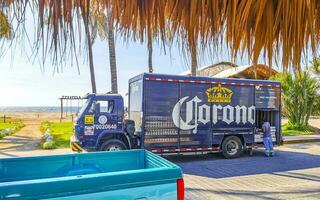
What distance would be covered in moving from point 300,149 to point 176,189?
14394mm

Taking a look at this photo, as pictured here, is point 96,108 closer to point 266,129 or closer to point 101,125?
point 101,125

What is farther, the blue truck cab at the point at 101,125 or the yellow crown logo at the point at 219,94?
the yellow crown logo at the point at 219,94

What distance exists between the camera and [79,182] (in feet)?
6.53

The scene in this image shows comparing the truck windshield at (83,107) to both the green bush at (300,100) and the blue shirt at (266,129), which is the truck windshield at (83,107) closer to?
the blue shirt at (266,129)

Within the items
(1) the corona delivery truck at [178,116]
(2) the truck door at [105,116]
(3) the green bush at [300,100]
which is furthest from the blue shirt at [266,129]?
(3) the green bush at [300,100]

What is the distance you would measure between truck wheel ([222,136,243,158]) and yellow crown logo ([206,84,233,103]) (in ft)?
5.21

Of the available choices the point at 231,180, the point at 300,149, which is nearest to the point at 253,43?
the point at 231,180

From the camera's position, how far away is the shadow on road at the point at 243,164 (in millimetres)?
10031

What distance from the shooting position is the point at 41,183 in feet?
6.14

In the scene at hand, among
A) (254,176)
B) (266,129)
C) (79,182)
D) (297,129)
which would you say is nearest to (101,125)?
(254,176)

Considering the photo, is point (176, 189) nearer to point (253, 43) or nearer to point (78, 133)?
point (253, 43)

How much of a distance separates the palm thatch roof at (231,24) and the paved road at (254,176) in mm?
6170

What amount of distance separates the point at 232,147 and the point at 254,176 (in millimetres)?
3442

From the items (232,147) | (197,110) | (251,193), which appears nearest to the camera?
(251,193)
